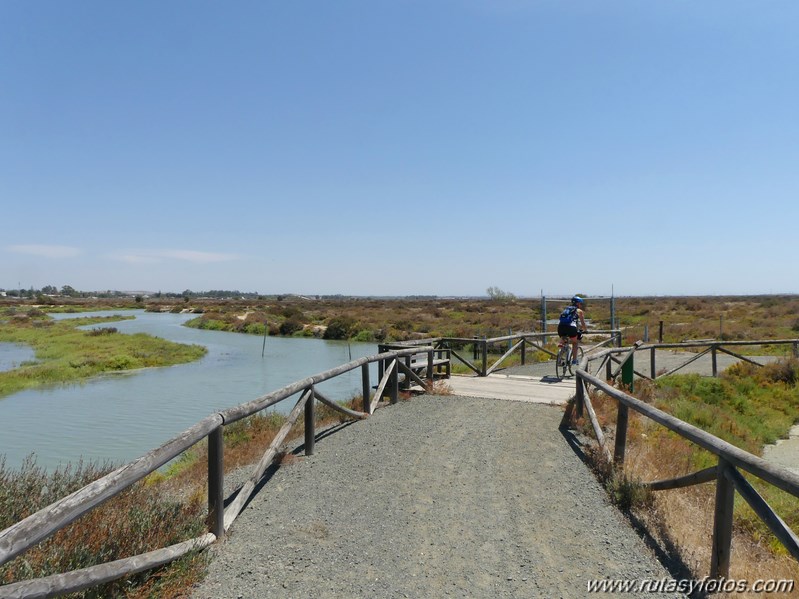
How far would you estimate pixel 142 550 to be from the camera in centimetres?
413

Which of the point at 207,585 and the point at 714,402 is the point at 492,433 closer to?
the point at 207,585

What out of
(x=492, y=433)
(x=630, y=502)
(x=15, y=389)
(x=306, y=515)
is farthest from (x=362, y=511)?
(x=15, y=389)

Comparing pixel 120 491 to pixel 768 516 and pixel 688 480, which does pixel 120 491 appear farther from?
pixel 688 480

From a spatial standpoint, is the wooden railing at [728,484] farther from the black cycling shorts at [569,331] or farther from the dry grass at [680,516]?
the black cycling shorts at [569,331]

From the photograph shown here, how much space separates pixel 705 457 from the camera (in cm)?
1045

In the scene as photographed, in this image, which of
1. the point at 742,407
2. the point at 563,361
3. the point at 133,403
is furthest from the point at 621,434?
the point at 133,403

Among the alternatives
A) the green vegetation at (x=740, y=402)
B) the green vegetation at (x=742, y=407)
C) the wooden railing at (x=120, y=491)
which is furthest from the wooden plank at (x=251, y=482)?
the green vegetation at (x=740, y=402)

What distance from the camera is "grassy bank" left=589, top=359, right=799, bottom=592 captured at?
17.3 ft

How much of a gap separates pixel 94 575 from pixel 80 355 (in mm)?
31558

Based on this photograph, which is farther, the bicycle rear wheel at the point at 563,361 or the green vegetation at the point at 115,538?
the bicycle rear wheel at the point at 563,361

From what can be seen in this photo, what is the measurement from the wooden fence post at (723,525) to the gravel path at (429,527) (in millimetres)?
437

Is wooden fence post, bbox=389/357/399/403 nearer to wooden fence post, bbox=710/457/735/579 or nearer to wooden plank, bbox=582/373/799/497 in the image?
wooden plank, bbox=582/373/799/497

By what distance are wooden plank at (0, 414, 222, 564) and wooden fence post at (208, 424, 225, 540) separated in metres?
0.46

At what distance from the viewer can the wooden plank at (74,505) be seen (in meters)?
2.74
